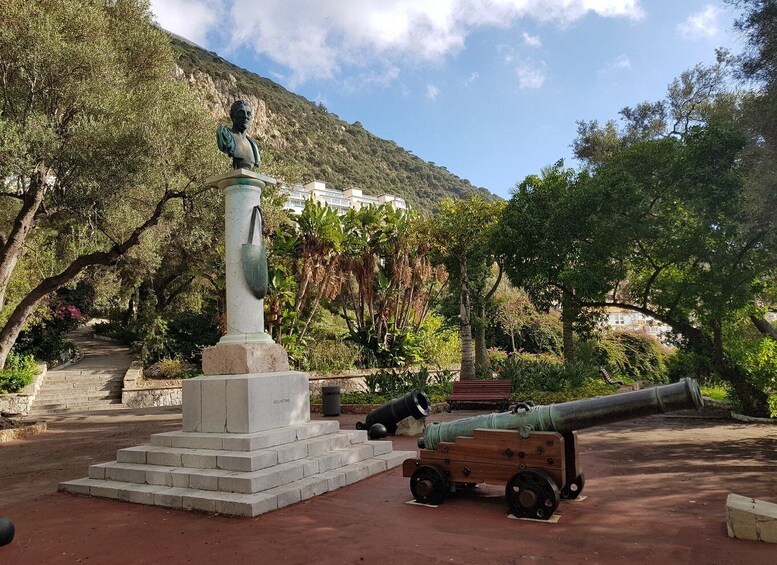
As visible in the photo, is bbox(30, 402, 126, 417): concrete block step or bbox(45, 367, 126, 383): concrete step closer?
bbox(30, 402, 126, 417): concrete block step

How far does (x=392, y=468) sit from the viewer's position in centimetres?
768

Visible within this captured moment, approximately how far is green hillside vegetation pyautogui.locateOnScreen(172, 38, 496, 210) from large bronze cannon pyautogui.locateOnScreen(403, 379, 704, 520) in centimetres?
6568

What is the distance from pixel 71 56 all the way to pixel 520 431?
41.0 ft

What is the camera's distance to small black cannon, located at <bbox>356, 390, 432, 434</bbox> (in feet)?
30.9

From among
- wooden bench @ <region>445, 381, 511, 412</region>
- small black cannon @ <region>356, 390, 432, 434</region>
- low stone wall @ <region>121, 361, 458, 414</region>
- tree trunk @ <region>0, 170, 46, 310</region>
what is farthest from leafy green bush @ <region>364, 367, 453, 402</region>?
tree trunk @ <region>0, 170, 46, 310</region>

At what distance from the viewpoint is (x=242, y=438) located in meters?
6.54

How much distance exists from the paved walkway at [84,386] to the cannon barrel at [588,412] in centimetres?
1444

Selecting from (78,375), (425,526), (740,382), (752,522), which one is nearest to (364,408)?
(740,382)

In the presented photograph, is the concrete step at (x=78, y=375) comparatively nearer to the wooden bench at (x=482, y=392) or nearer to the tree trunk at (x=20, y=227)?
the tree trunk at (x=20, y=227)

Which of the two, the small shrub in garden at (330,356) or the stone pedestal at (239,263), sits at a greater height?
the stone pedestal at (239,263)

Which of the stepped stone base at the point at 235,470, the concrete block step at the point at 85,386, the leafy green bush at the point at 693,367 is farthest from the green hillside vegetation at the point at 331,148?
the stepped stone base at the point at 235,470

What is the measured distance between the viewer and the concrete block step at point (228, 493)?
18.1ft

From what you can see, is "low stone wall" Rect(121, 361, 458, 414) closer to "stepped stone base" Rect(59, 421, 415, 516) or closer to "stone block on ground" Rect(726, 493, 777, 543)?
"stepped stone base" Rect(59, 421, 415, 516)

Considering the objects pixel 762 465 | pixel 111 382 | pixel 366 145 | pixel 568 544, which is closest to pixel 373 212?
pixel 111 382
